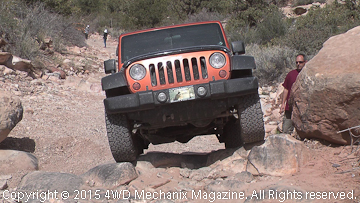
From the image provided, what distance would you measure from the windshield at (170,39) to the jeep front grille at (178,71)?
0.96 metres

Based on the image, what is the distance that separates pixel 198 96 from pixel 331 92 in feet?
4.51

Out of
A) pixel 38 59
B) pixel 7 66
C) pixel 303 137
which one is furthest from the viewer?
pixel 38 59

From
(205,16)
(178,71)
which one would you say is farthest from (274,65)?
(205,16)

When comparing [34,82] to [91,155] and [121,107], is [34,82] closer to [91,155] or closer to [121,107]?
[91,155]

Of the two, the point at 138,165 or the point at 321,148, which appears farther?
the point at 138,165

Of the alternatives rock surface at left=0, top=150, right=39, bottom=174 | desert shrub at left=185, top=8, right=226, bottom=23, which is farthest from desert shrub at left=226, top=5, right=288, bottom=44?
desert shrub at left=185, top=8, right=226, bottom=23

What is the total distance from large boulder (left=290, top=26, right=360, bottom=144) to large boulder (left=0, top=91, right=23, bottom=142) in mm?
4090

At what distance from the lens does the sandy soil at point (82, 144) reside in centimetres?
388

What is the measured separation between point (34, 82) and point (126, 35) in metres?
6.99

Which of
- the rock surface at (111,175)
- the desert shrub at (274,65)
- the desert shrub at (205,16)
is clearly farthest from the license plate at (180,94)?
the desert shrub at (205,16)

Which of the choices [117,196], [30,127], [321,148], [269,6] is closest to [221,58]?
[321,148]

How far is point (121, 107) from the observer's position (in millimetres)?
4246

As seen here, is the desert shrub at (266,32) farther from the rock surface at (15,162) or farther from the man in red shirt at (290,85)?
the rock surface at (15,162)

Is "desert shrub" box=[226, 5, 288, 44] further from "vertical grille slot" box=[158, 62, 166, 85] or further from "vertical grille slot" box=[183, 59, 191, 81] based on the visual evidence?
"vertical grille slot" box=[158, 62, 166, 85]
